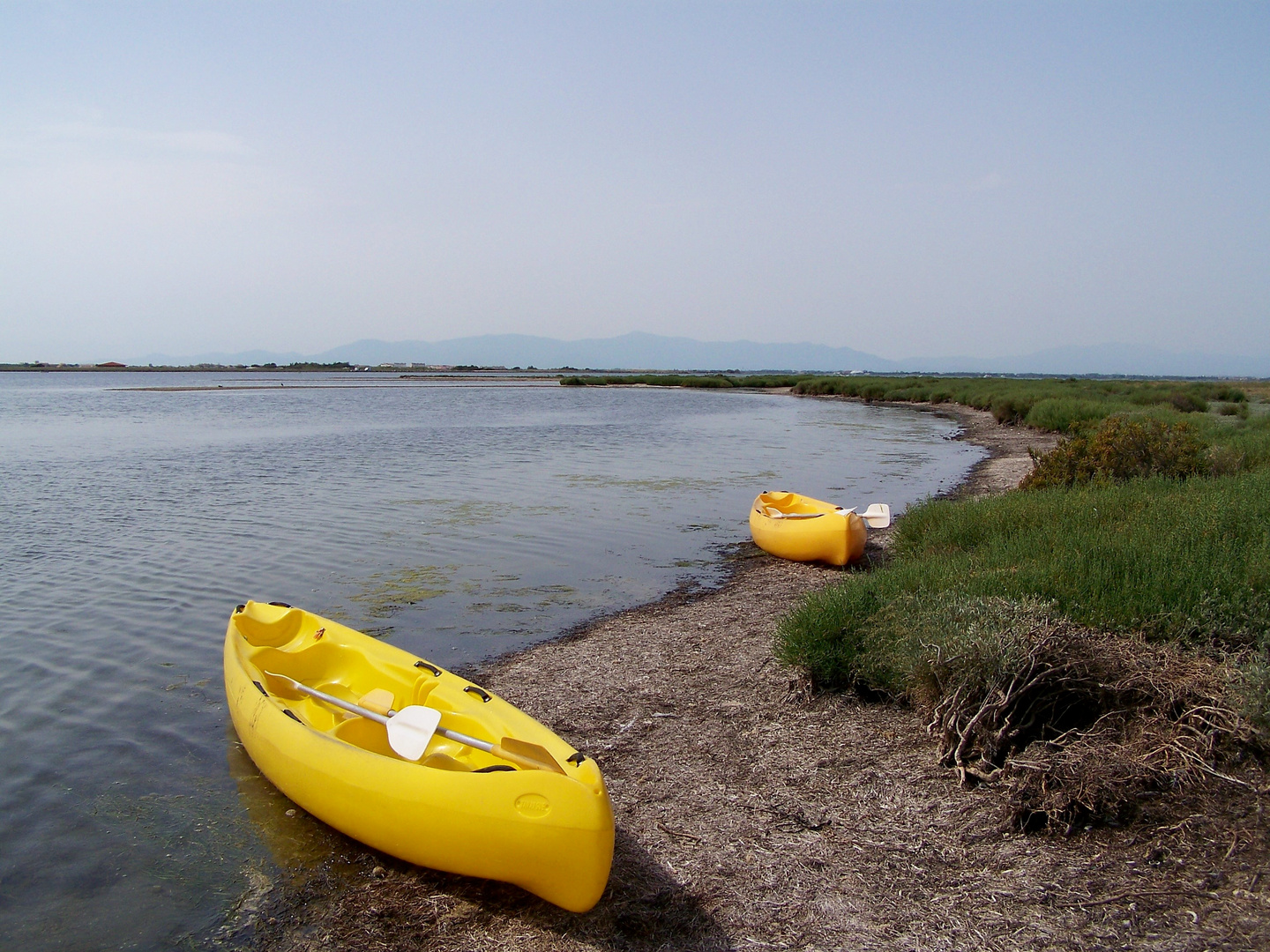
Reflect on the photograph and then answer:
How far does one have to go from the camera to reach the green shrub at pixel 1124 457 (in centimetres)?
1098

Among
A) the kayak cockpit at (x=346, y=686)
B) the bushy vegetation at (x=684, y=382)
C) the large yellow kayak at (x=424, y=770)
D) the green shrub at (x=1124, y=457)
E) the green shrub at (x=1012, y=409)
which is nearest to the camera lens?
the large yellow kayak at (x=424, y=770)

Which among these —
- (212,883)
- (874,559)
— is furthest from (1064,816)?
(874,559)

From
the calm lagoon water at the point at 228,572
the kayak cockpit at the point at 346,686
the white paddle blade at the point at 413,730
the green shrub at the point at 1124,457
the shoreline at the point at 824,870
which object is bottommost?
the calm lagoon water at the point at 228,572

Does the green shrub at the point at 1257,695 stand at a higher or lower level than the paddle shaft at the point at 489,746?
higher

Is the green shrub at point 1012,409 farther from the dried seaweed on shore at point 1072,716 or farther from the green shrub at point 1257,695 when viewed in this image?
the green shrub at point 1257,695

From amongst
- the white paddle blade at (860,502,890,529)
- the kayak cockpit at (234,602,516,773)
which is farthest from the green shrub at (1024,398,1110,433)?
the kayak cockpit at (234,602,516,773)

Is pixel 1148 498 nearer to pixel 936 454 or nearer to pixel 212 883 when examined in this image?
pixel 212 883

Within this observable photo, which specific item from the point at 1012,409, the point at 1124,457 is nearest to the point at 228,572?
the point at 1124,457

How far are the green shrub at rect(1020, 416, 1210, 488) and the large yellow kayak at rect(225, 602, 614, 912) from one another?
8.61 metres

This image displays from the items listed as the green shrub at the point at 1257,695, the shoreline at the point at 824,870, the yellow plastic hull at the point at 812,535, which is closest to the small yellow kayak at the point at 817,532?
the yellow plastic hull at the point at 812,535

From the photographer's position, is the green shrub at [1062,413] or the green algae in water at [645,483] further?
the green shrub at [1062,413]

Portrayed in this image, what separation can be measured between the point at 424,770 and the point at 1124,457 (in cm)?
1059

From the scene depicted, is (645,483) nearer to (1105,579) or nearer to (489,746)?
(1105,579)

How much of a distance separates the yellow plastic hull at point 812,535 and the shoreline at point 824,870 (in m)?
4.81
